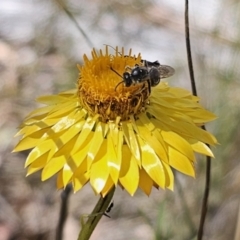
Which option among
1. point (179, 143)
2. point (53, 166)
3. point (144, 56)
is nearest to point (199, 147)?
point (179, 143)

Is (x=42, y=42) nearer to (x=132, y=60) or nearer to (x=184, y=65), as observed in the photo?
(x=184, y=65)

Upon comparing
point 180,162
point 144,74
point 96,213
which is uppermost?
point 144,74

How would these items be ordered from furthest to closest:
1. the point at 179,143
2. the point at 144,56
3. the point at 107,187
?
the point at 144,56 < the point at 179,143 < the point at 107,187

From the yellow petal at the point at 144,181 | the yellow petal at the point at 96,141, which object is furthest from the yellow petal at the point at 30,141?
the yellow petal at the point at 144,181

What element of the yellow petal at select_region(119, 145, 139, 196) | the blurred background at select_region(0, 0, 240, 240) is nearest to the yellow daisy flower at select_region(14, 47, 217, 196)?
the yellow petal at select_region(119, 145, 139, 196)

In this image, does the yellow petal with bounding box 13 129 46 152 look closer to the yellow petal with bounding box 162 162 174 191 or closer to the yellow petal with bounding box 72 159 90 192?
the yellow petal with bounding box 72 159 90 192

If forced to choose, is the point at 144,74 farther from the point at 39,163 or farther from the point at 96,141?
the point at 39,163

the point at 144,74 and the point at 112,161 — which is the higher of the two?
the point at 144,74
